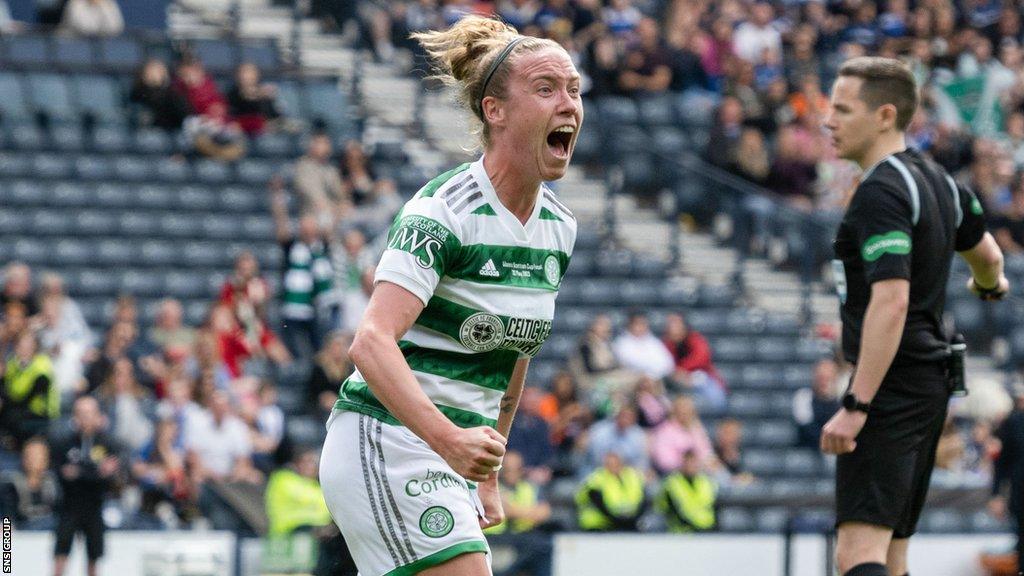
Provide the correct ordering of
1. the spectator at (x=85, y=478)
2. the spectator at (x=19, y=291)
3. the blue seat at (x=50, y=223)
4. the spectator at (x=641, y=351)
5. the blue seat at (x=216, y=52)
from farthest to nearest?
the blue seat at (x=216, y=52)
the blue seat at (x=50, y=223)
the spectator at (x=641, y=351)
the spectator at (x=19, y=291)
the spectator at (x=85, y=478)

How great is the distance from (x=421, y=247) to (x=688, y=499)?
8.39 meters

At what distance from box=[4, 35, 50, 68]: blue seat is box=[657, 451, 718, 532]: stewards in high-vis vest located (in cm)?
795

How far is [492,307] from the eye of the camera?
15.8ft

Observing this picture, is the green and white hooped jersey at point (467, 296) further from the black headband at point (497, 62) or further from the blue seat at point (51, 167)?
the blue seat at point (51, 167)

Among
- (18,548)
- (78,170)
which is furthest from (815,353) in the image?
(18,548)

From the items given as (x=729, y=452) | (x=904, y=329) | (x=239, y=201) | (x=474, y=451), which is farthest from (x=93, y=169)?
(x=474, y=451)

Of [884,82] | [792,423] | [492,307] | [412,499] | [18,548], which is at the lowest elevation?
[792,423]

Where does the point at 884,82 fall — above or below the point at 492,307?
above

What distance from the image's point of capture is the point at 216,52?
1808 centimetres

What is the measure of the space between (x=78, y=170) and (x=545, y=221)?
40.3 feet

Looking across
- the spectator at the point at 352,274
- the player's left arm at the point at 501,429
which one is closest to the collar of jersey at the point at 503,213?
the player's left arm at the point at 501,429

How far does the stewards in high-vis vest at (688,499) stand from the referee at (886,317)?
6498 millimetres

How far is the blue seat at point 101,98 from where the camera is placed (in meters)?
17.0

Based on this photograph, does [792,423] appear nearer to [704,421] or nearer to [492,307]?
[704,421]
